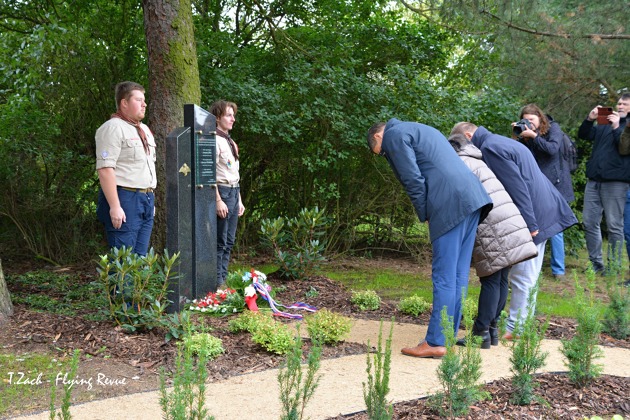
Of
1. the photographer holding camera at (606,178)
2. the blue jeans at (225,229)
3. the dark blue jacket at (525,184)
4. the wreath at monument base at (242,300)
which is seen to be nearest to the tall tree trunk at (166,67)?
the blue jeans at (225,229)

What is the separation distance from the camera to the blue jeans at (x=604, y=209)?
344 inches

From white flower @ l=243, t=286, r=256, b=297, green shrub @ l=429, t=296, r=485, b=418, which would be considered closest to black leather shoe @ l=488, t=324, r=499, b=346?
green shrub @ l=429, t=296, r=485, b=418

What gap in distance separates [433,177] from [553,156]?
3727 mm

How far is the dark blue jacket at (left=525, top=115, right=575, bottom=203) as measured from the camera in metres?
7.82

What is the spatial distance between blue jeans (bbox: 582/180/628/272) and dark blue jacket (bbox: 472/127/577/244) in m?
3.35

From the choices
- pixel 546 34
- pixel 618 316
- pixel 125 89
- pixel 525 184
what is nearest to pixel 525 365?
pixel 525 184

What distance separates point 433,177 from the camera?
16.1 ft

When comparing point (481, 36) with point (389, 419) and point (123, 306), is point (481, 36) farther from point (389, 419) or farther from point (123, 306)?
point (389, 419)

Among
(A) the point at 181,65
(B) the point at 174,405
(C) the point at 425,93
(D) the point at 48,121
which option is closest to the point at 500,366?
(B) the point at 174,405

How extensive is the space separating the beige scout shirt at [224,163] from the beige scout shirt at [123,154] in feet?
3.62

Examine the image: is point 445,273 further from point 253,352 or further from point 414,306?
point 414,306

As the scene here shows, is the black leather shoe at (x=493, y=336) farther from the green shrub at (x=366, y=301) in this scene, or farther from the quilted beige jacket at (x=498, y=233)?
the green shrub at (x=366, y=301)

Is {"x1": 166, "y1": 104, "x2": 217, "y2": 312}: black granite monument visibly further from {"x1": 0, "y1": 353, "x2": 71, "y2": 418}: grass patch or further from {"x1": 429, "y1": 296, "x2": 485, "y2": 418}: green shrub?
{"x1": 429, "y1": 296, "x2": 485, "y2": 418}: green shrub

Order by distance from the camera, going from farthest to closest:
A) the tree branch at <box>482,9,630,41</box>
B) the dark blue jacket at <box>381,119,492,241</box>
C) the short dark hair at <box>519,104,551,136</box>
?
the tree branch at <box>482,9,630,41</box>
the short dark hair at <box>519,104,551,136</box>
the dark blue jacket at <box>381,119,492,241</box>
